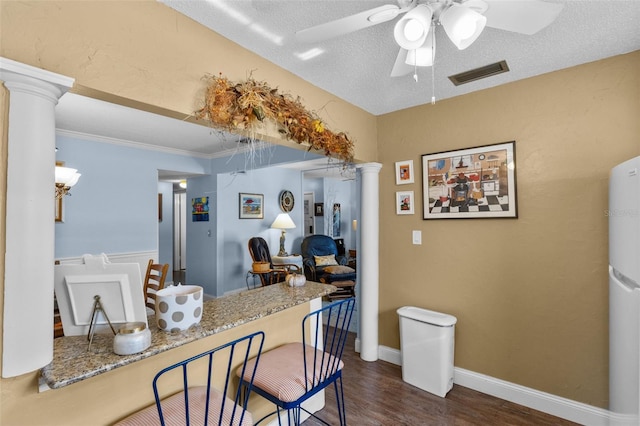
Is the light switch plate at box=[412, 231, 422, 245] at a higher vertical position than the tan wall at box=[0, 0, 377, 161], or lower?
lower

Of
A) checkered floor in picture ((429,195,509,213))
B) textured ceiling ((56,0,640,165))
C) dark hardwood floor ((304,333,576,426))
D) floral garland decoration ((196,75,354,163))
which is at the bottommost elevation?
dark hardwood floor ((304,333,576,426))

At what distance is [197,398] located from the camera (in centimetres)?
137

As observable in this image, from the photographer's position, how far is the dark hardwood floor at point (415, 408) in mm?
2125

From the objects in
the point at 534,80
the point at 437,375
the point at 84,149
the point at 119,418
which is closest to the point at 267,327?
the point at 119,418

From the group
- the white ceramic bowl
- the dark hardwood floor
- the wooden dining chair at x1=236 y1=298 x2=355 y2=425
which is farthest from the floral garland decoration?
the dark hardwood floor

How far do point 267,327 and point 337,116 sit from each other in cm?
172

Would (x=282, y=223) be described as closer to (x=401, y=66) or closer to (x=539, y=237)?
(x=539, y=237)

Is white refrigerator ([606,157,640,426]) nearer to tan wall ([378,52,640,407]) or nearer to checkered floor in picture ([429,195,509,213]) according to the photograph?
tan wall ([378,52,640,407])

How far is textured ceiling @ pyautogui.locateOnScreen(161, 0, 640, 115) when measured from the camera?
1517mm

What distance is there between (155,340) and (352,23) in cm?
150

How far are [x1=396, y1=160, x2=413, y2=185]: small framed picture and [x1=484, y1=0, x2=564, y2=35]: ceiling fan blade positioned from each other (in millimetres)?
1602

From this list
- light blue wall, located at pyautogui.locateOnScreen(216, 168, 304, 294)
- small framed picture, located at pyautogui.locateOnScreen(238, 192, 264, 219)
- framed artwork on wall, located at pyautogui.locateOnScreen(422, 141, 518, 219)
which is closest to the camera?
framed artwork on wall, located at pyautogui.locateOnScreen(422, 141, 518, 219)

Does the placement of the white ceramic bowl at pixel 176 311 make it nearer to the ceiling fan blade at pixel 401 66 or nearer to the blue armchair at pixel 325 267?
the ceiling fan blade at pixel 401 66

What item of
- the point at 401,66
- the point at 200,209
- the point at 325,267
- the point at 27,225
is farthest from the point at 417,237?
the point at 200,209
